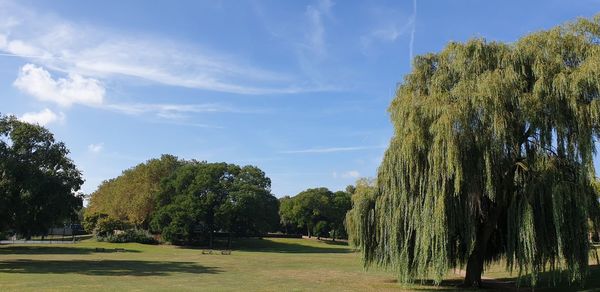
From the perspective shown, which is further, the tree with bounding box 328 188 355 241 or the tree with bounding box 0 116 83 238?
the tree with bounding box 328 188 355 241

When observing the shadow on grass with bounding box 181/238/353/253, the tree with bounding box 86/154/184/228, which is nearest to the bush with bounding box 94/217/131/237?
the tree with bounding box 86/154/184/228

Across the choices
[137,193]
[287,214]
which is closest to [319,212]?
[287,214]

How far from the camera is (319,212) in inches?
3765

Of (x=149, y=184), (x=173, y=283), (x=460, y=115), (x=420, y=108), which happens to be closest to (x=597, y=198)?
(x=460, y=115)

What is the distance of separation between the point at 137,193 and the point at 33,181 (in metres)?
46.7

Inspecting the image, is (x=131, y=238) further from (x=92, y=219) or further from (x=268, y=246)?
(x=268, y=246)

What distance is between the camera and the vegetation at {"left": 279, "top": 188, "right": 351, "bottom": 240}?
3780 inches

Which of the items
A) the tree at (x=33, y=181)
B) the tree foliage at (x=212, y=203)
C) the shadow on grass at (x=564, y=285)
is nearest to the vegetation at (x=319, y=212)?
the tree foliage at (x=212, y=203)

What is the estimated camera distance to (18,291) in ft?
62.1

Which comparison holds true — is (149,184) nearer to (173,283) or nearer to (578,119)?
(173,283)

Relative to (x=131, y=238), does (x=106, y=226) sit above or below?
above

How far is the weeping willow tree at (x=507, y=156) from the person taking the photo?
17.4 m

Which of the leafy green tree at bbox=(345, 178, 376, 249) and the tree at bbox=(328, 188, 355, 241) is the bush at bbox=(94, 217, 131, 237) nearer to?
the tree at bbox=(328, 188, 355, 241)

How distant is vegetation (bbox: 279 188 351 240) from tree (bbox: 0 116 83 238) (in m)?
60.8
